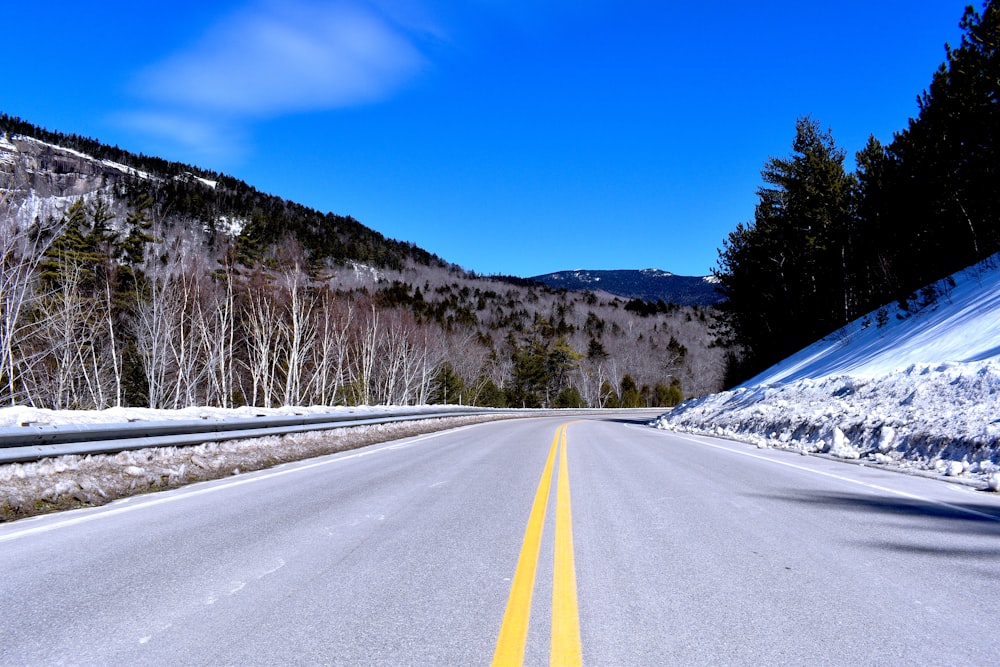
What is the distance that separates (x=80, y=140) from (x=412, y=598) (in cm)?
18132

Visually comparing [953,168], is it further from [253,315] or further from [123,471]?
[253,315]

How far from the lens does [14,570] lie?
3969 millimetres

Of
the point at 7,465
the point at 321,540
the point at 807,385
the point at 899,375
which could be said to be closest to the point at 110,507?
the point at 7,465

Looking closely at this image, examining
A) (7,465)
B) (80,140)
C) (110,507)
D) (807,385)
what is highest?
(80,140)

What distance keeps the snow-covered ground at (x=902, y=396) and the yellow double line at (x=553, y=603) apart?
6.48m

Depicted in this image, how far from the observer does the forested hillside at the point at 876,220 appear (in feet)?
75.7

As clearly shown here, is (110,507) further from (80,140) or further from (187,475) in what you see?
(80,140)

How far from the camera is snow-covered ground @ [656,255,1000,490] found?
33.4 ft

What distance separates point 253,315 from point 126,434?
34348mm

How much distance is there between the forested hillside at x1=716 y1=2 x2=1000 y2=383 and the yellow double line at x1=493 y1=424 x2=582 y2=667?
23.5 meters

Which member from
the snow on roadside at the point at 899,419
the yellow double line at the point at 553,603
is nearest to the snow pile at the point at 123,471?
the yellow double line at the point at 553,603

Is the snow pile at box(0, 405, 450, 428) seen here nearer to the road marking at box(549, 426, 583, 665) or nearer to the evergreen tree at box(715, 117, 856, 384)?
the road marking at box(549, 426, 583, 665)

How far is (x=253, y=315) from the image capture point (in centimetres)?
3959

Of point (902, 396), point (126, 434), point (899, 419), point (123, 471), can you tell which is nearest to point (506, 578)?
point (123, 471)
